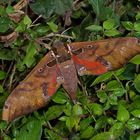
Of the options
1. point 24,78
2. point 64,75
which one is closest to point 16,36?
point 24,78

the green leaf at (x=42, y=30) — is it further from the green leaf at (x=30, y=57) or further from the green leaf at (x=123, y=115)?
the green leaf at (x=123, y=115)

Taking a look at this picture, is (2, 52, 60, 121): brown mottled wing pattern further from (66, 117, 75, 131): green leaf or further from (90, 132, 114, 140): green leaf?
(90, 132, 114, 140): green leaf

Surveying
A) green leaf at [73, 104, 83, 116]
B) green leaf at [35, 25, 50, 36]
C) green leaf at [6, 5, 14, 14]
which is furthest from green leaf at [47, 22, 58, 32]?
green leaf at [73, 104, 83, 116]

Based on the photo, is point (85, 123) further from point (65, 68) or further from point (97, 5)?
point (97, 5)

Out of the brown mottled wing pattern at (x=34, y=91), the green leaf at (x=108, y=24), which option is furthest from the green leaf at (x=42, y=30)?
the green leaf at (x=108, y=24)

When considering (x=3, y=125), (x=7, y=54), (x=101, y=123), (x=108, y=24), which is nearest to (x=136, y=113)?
(x=101, y=123)

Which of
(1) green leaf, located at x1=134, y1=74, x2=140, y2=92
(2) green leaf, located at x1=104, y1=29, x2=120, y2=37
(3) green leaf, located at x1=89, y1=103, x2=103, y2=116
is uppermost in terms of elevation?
(2) green leaf, located at x1=104, y1=29, x2=120, y2=37

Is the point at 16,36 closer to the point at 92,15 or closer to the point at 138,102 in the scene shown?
the point at 92,15
